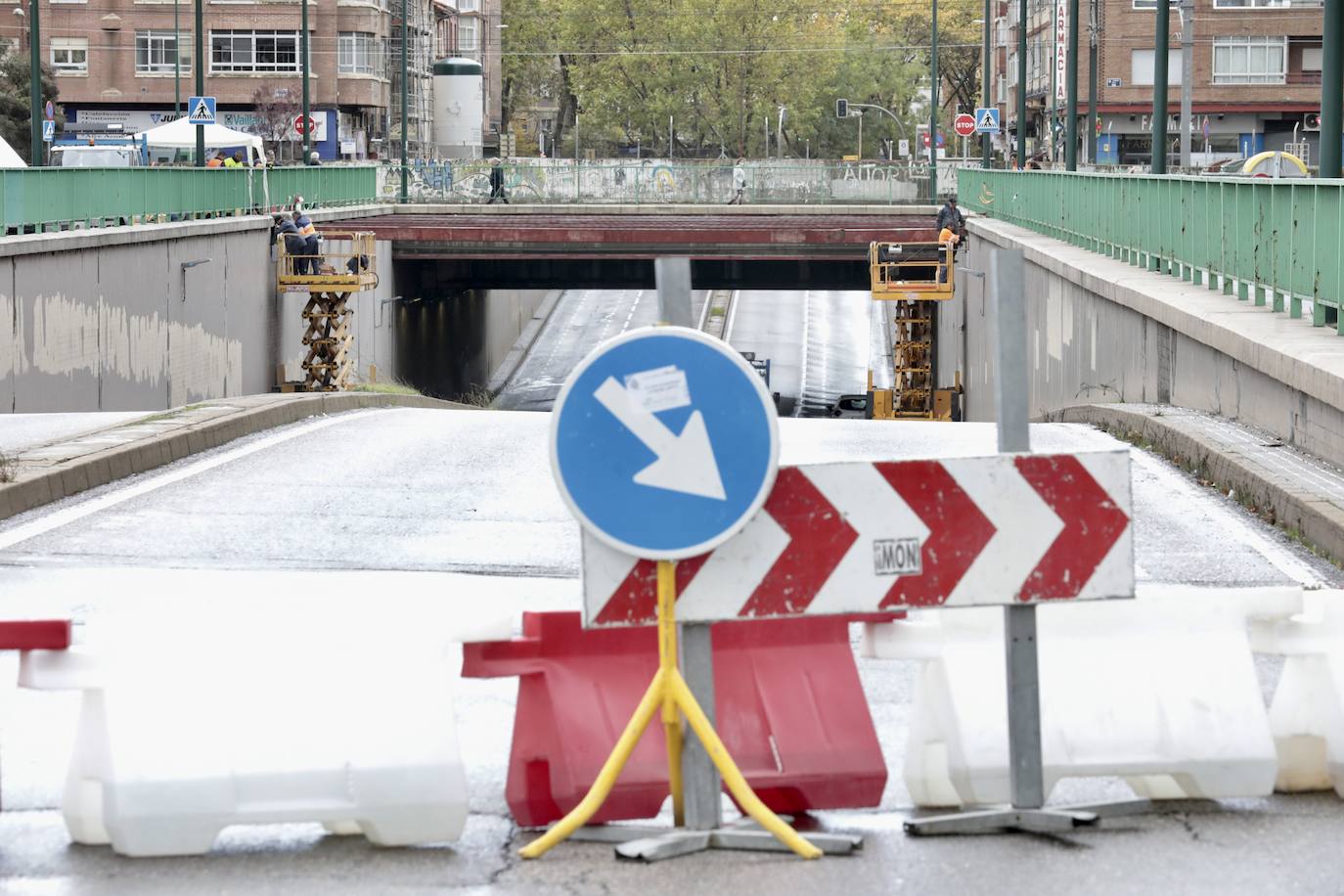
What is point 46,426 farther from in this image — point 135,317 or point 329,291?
point 329,291

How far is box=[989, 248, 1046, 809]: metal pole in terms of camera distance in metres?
5.48

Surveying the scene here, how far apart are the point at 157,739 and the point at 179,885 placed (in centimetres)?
42

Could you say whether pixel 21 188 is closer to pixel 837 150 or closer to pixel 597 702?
pixel 597 702

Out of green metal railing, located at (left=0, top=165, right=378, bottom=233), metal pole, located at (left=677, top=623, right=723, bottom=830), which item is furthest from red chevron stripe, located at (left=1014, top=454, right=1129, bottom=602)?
green metal railing, located at (left=0, top=165, right=378, bottom=233)

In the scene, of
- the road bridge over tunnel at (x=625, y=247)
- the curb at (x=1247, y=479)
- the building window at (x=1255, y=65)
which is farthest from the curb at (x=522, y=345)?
the curb at (x=1247, y=479)

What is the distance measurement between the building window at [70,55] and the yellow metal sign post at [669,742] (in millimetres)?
92159

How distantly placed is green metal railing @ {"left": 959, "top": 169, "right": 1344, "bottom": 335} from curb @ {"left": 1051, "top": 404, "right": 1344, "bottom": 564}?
1.49 m

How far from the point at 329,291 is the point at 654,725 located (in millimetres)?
37907

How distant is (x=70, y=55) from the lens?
9244 cm

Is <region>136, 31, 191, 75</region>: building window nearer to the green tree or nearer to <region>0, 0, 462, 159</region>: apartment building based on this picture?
<region>0, 0, 462, 159</region>: apartment building

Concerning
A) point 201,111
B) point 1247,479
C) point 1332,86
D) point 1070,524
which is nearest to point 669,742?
point 1070,524

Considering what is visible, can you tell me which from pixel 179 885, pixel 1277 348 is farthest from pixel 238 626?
pixel 1277 348

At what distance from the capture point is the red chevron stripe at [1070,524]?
5.51 m

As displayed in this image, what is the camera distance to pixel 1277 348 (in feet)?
44.8
